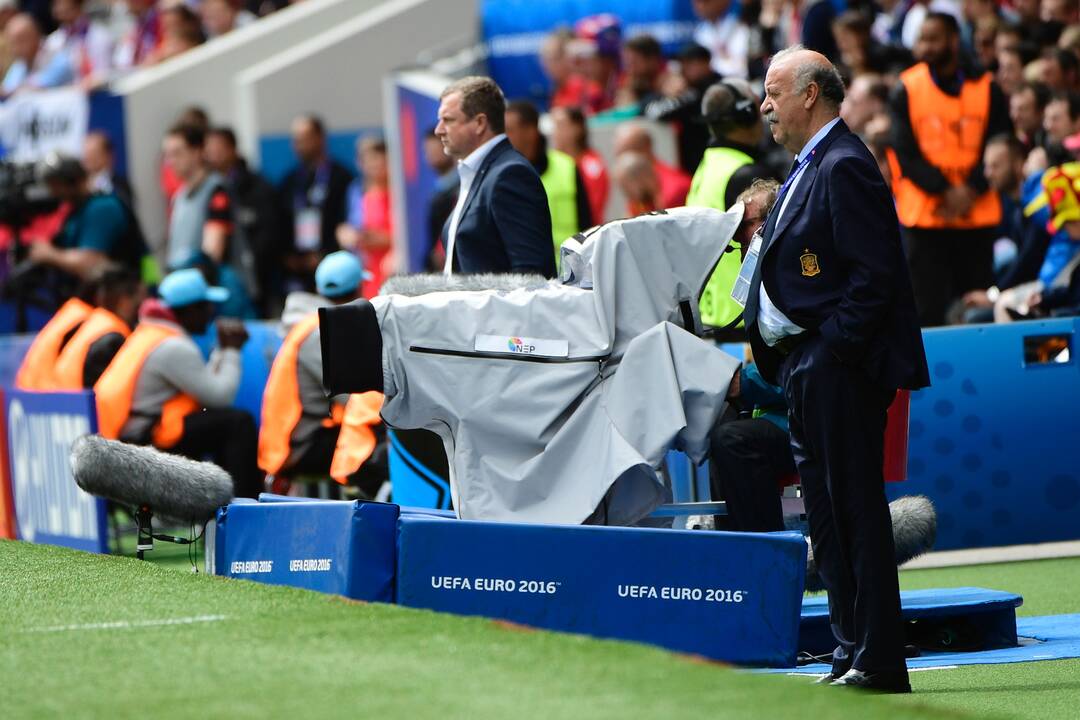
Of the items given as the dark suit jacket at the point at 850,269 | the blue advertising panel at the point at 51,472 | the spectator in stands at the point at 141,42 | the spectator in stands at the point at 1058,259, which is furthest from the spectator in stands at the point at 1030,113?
the spectator in stands at the point at 141,42

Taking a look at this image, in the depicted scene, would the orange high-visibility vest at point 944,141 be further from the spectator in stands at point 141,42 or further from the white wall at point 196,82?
the spectator in stands at point 141,42

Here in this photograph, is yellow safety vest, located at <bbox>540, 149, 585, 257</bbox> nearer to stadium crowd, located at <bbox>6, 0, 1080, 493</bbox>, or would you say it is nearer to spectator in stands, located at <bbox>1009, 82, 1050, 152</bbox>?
stadium crowd, located at <bbox>6, 0, 1080, 493</bbox>

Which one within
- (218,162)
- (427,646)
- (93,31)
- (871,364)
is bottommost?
(427,646)

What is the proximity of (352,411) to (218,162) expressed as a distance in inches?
280

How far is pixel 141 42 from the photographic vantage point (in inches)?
806

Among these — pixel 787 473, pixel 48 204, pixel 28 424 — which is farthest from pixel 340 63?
pixel 787 473

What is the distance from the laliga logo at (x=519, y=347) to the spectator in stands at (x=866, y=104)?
613 cm

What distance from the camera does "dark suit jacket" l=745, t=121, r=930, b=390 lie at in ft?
19.1

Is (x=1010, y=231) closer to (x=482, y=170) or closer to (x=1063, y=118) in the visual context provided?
(x=1063, y=118)

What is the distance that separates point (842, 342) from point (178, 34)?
47.8 ft

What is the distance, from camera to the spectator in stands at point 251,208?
16109 mm

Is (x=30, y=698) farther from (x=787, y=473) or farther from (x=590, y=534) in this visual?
(x=787, y=473)

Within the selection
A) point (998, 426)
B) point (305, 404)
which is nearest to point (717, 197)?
point (998, 426)

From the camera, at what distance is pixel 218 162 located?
16.2m
